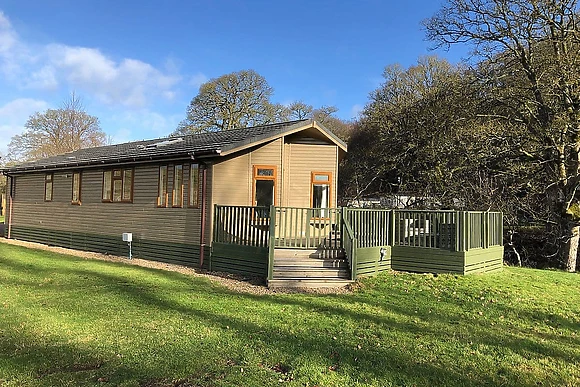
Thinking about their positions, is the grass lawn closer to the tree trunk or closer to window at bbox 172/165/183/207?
window at bbox 172/165/183/207

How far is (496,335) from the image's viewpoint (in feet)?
19.4

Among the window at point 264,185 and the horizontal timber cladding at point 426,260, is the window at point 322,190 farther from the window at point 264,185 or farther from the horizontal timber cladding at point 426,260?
the horizontal timber cladding at point 426,260

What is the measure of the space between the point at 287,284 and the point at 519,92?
475 inches

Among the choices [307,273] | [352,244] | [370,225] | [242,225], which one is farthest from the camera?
[242,225]

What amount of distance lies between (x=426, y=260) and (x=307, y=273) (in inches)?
115

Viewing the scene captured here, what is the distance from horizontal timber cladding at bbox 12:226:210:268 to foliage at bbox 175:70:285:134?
58.1 ft

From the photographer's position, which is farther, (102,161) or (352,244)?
(102,161)

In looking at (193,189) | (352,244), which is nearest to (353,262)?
(352,244)

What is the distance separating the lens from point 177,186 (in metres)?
11.9

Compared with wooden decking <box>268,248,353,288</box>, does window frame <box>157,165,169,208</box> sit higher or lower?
higher

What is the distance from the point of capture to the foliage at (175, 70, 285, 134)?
1313 inches

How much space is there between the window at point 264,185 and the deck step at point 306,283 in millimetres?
3515

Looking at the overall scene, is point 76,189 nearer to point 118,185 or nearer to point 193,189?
point 118,185

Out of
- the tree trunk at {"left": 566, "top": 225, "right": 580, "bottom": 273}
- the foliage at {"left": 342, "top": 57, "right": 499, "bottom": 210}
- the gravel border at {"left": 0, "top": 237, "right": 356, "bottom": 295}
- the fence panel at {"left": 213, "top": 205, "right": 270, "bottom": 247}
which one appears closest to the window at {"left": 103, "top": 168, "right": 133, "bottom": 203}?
the gravel border at {"left": 0, "top": 237, "right": 356, "bottom": 295}
